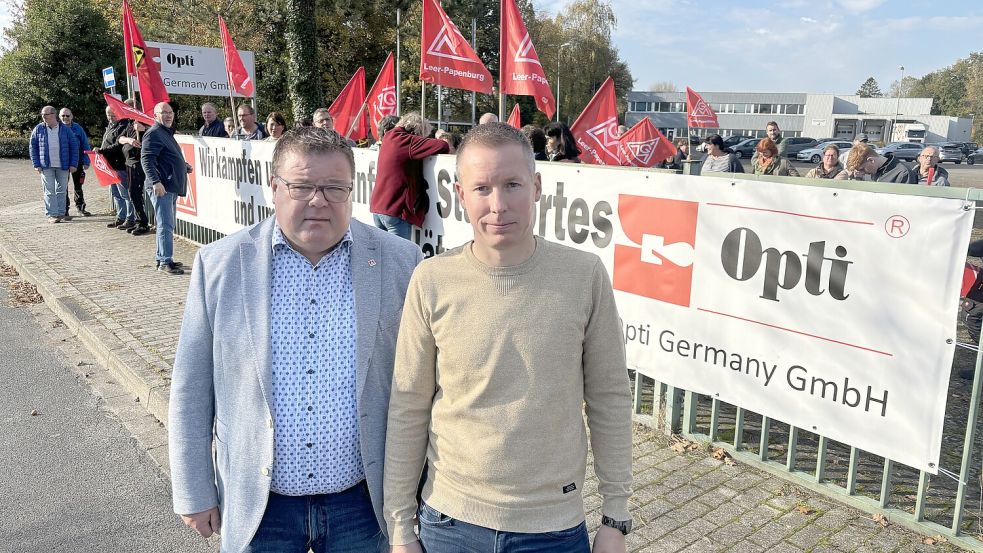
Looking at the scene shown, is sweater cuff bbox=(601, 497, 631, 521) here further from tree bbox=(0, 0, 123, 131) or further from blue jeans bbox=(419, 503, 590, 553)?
tree bbox=(0, 0, 123, 131)

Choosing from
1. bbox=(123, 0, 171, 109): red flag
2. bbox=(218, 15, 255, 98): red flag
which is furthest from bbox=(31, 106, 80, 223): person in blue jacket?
bbox=(218, 15, 255, 98): red flag

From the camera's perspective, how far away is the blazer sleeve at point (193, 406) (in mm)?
2209

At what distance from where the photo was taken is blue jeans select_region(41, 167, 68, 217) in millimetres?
13789

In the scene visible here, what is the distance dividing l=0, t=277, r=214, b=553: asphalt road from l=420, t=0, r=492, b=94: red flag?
4.80m

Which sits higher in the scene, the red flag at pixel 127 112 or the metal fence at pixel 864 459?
the red flag at pixel 127 112

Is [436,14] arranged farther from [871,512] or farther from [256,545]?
[256,545]

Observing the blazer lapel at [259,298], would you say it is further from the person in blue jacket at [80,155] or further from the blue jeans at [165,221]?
the person in blue jacket at [80,155]

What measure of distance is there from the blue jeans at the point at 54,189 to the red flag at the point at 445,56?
9107 millimetres

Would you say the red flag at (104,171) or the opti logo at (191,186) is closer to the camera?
the opti logo at (191,186)

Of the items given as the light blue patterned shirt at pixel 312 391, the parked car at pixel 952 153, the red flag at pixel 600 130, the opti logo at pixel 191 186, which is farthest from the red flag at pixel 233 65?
the parked car at pixel 952 153

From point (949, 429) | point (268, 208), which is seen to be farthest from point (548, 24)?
point (949, 429)

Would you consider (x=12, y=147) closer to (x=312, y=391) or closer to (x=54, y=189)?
(x=54, y=189)

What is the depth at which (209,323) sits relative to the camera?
2.21 meters

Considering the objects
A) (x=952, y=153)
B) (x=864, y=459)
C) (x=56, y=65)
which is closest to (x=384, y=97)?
A: (x=864, y=459)
